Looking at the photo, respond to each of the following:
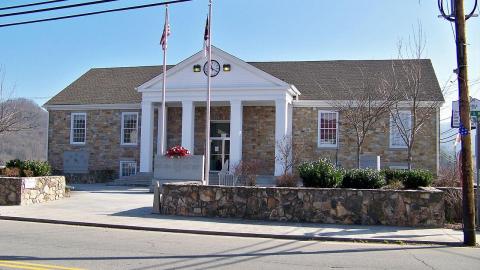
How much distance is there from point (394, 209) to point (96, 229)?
27.0 feet

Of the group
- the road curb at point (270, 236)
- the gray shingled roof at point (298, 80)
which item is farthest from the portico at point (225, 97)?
the road curb at point (270, 236)

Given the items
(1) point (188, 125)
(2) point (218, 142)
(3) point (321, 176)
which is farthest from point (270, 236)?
(2) point (218, 142)

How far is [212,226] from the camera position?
14.1 m

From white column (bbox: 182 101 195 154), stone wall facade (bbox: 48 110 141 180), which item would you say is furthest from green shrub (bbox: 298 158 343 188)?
stone wall facade (bbox: 48 110 141 180)

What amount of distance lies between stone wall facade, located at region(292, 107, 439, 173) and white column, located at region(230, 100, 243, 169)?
342 cm

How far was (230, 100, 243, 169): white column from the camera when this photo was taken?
29812 millimetres

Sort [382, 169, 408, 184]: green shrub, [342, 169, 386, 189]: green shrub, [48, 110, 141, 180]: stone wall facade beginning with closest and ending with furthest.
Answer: [342, 169, 386, 189]: green shrub < [382, 169, 408, 184]: green shrub < [48, 110, 141, 180]: stone wall facade

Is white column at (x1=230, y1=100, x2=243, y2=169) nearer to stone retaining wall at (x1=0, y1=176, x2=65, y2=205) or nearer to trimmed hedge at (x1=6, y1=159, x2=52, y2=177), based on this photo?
trimmed hedge at (x1=6, y1=159, x2=52, y2=177)

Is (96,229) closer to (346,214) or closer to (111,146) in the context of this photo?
(346,214)

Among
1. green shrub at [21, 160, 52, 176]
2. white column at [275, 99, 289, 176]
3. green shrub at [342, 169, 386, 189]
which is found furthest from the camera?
white column at [275, 99, 289, 176]

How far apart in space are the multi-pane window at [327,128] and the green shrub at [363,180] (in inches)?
621

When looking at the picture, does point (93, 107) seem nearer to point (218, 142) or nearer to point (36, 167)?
point (218, 142)

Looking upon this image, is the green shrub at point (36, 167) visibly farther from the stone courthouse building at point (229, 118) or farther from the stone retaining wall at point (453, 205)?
the stone retaining wall at point (453, 205)

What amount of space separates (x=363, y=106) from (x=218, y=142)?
10.4 meters
